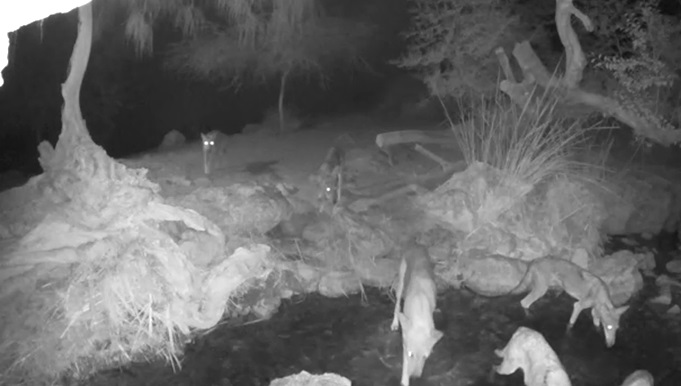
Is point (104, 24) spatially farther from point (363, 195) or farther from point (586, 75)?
point (586, 75)

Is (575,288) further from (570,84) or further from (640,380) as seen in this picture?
(570,84)

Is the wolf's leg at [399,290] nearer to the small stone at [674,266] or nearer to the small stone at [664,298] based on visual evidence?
the small stone at [664,298]

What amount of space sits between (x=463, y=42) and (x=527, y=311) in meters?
6.22

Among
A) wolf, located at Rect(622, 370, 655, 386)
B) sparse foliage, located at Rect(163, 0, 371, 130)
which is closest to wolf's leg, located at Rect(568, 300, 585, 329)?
wolf, located at Rect(622, 370, 655, 386)

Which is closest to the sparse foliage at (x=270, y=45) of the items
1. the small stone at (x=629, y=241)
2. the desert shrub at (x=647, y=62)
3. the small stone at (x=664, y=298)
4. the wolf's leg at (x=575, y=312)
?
the desert shrub at (x=647, y=62)

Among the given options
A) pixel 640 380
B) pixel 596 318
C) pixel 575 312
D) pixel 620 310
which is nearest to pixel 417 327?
pixel 640 380

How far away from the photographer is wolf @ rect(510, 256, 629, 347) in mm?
10273

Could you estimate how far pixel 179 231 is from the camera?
11.7 meters

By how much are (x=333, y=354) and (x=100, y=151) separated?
4.37m

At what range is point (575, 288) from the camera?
1067 cm

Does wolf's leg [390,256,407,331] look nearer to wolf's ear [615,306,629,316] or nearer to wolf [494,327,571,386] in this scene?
wolf [494,327,571,386]

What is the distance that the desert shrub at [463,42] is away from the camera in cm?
1502

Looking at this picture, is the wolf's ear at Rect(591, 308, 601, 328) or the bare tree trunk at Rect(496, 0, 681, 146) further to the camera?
the bare tree trunk at Rect(496, 0, 681, 146)

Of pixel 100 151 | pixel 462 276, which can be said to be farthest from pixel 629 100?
pixel 100 151
